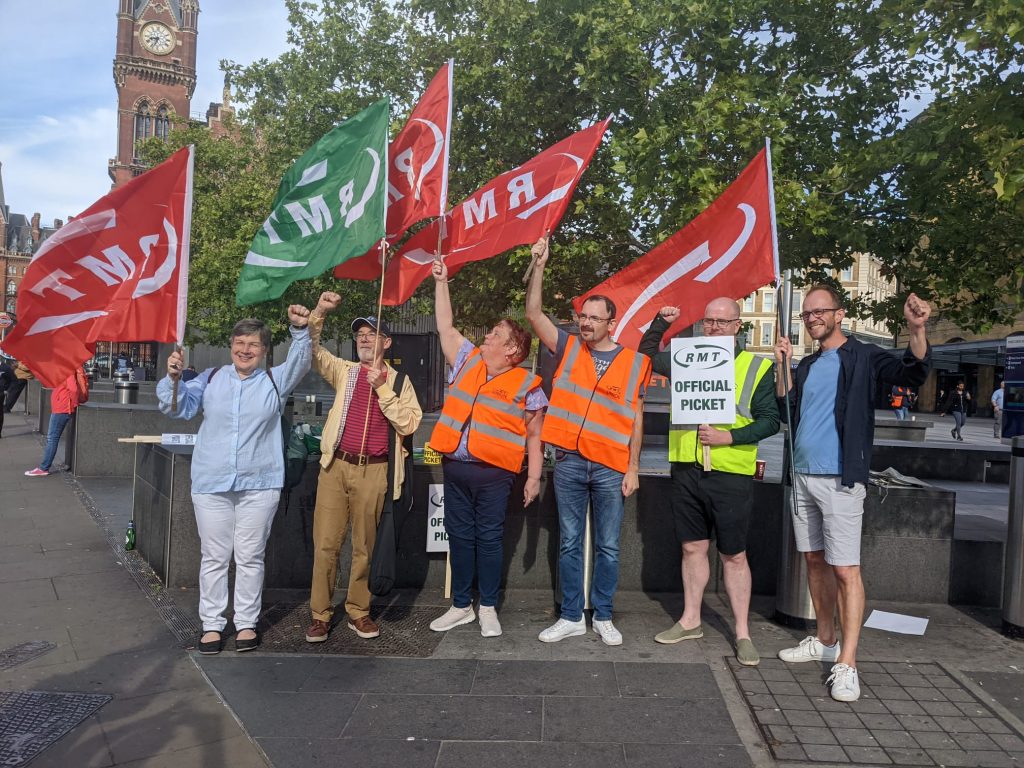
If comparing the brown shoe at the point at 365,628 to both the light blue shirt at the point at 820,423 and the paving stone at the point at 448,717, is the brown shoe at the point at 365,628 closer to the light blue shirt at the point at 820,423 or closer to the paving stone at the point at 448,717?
the paving stone at the point at 448,717

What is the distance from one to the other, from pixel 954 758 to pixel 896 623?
2.02 meters

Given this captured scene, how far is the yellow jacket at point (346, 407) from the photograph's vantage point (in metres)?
4.97

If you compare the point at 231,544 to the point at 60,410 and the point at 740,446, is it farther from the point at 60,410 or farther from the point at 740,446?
the point at 60,410

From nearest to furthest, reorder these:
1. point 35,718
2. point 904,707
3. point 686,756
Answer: point 686,756 < point 35,718 < point 904,707

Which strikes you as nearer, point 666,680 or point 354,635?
point 666,680

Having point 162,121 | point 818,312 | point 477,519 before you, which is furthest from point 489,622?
point 162,121

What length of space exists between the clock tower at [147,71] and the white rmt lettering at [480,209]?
3338 inches

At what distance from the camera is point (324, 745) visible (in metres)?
3.60

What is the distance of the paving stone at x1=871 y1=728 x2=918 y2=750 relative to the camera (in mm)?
3686

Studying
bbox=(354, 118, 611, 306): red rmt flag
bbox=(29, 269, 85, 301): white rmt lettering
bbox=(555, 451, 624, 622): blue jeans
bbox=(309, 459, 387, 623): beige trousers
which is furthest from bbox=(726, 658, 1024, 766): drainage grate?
bbox=(29, 269, 85, 301): white rmt lettering

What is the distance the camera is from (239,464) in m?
4.69

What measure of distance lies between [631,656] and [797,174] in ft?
27.7

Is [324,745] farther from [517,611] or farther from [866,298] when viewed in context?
[866,298]

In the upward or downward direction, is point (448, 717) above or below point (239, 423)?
below
